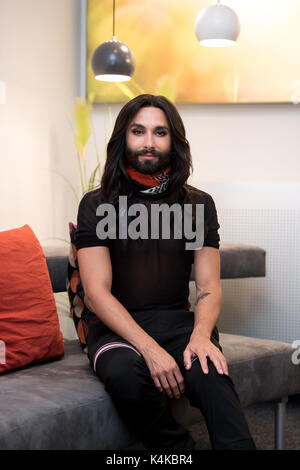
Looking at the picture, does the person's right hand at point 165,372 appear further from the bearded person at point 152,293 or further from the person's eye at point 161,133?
A: the person's eye at point 161,133

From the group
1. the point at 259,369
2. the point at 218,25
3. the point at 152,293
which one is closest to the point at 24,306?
the point at 152,293

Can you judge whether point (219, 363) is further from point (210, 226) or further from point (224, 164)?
point (224, 164)

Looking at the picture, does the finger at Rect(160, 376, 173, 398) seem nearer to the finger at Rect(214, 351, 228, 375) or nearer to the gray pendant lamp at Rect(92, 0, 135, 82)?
the finger at Rect(214, 351, 228, 375)

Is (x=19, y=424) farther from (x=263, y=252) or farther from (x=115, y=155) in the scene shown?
(x=263, y=252)

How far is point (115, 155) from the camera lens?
6.62 ft

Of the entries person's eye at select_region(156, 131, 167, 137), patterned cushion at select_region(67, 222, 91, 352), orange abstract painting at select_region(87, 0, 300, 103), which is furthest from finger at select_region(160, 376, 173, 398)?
orange abstract painting at select_region(87, 0, 300, 103)

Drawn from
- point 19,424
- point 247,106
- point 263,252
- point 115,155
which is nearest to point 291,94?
point 247,106

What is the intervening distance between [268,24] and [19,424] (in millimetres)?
2447

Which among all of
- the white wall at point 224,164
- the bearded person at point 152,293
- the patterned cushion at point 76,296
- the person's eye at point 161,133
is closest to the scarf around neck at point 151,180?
the bearded person at point 152,293

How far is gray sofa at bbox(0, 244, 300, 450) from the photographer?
146 cm

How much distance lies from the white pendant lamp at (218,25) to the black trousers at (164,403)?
1.74m

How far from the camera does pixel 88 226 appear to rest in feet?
6.20

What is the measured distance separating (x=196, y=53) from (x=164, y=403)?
215 centimetres

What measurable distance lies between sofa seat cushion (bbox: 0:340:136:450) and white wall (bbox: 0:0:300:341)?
146cm
